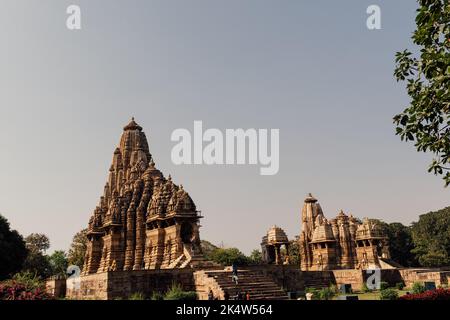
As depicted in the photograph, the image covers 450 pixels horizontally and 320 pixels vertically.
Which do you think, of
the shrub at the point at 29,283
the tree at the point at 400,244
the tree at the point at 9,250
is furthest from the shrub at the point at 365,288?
the tree at the point at 400,244

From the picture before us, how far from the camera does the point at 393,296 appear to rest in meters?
22.2

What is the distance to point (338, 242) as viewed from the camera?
174 feet

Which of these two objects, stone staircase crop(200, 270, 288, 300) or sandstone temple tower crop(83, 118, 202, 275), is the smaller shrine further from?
stone staircase crop(200, 270, 288, 300)

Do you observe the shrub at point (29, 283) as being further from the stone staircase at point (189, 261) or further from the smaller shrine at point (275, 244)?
the smaller shrine at point (275, 244)

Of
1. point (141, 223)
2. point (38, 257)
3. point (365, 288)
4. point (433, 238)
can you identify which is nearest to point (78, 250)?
point (38, 257)

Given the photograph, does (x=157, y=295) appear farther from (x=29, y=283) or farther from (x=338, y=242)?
(x=338, y=242)

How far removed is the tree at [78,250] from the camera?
58.6 meters

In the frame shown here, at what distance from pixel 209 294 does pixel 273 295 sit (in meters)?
3.83

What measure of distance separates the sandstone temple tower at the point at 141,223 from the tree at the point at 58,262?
1492 cm

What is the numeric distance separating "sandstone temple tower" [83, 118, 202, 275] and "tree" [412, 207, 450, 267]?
38.8m

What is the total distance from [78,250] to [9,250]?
14.0m

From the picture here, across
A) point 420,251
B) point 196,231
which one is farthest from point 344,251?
point 196,231

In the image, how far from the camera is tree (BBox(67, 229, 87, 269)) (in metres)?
58.6
